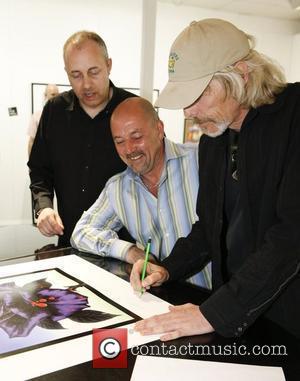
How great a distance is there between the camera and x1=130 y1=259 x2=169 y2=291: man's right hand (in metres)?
1.17

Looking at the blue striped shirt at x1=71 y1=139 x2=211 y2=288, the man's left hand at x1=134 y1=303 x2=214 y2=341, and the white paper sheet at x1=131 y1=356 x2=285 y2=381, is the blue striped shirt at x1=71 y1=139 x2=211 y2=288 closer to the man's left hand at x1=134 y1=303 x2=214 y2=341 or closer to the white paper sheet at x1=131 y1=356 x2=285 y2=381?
the man's left hand at x1=134 y1=303 x2=214 y2=341

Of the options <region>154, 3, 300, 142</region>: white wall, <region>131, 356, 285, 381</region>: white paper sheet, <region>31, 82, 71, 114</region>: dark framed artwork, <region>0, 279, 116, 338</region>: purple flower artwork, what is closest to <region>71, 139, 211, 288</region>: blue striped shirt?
<region>0, 279, 116, 338</region>: purple flower artwork

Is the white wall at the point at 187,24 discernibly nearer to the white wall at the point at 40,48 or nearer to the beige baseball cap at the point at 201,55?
the white wall at the point at 40,48

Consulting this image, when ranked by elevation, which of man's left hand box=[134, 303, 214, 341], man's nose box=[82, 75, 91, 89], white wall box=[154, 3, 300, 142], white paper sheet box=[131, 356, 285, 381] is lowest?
white paper sheet box=[131, 356, 285, 381]

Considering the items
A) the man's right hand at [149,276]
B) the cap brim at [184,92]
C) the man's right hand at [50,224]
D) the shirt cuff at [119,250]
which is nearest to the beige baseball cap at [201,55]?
the cap brim at [184,92]

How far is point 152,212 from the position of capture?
1.64 meters

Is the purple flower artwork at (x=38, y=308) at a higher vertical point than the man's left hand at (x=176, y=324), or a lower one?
lower

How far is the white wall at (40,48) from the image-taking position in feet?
14.6

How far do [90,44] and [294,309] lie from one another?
1.41 meters

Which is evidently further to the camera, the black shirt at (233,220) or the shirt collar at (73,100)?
the shirt collar at (73,100)

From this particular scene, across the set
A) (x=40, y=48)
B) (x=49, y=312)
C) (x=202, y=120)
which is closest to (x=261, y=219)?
(x=202, y=120)

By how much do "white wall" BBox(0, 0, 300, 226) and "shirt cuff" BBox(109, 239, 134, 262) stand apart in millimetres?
3454

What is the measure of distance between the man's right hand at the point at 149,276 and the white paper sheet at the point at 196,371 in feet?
1.11

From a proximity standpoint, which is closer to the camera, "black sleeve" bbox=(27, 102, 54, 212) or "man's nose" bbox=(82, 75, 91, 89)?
"man's nose" bbox=(82, 75, 91, 89)
